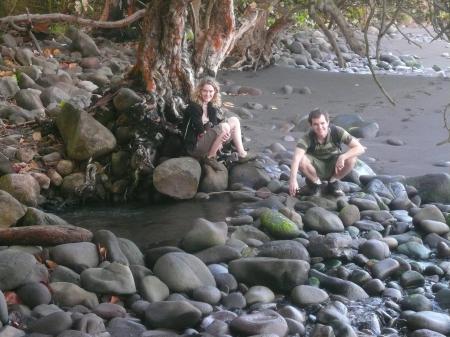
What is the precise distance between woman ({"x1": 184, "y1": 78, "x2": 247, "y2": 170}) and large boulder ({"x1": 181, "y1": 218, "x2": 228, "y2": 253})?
1.60 metres

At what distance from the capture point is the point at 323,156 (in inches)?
268

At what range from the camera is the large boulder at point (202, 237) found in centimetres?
576

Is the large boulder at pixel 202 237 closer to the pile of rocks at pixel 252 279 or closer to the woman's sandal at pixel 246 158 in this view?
the pile of rocks at pixel 252 279

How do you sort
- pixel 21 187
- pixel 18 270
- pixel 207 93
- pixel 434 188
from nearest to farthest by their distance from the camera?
1. pixel 18 270
2. pixel 21 187
3. pixel 434 188
4. pixel 207 93

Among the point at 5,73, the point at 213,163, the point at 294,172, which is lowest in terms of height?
the point at 213,163

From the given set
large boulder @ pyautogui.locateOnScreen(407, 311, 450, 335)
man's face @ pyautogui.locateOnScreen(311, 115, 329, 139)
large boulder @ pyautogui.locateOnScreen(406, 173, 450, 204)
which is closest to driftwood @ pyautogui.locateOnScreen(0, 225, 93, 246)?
man's face @ pyautogui.locateOnScreen(311, 115, 329, 139)

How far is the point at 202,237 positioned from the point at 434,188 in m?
2.72

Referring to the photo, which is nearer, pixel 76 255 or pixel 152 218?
pixel 76 255

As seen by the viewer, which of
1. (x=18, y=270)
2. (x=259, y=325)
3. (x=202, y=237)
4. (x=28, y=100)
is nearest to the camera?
(x=259, y=325)

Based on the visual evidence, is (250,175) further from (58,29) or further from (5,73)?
(58,29)

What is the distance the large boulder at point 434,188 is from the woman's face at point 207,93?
228 cm

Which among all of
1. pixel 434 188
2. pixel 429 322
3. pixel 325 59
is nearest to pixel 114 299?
pixel 429 322

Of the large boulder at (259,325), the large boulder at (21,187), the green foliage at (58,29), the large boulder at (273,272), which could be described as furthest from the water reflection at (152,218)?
the green foliage at (58,29)

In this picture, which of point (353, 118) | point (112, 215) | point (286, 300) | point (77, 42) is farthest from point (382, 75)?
point (286, 300)
